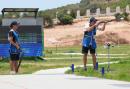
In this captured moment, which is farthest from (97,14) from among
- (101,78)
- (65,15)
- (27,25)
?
(101,78)

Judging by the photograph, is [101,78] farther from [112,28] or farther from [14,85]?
[112,28]

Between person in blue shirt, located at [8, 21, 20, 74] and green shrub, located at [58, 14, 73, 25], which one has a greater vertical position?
green shrub, located at [58, 14, 73, 25]

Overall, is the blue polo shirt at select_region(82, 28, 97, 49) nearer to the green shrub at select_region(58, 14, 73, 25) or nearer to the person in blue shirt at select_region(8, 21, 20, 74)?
the person in blue shirt at select_region(8, 21, 20, 74)

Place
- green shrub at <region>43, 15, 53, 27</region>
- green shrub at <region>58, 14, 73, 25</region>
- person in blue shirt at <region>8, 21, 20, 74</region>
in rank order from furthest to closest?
green shrub at <region>58, 14, 73, 25</region> → green shrub at <region>43, 15, 53, 27</region> → person in blue shirt at <region>8, 21, 20, 74</region>

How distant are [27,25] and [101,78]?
2118 centimetres

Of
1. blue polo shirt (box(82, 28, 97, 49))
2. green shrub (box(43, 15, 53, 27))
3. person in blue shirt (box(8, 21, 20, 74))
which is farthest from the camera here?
green shrub (box(43, 15, 53, 27))

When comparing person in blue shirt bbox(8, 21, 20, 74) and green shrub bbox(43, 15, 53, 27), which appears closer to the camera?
person in blue shirt bbox(8, 21, 20, 74)

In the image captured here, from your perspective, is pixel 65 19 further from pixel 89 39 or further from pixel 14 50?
pixel 89 39

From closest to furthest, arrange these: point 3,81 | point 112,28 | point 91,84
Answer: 1. point 91,84
2. point 3,81
3. point 112,28

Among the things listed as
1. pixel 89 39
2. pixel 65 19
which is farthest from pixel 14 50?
pixel 65 19

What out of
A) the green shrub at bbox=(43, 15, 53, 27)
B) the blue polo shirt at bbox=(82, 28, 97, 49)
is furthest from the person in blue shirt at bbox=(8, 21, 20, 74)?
the green shrub at bbox=(43, 15, 53, 27)

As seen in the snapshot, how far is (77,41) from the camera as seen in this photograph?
94.3m

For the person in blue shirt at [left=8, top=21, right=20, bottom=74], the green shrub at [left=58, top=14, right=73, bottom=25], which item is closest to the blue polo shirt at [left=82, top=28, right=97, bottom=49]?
the person in blue shirt at [left=8, top=21, right=20, bottom=74]

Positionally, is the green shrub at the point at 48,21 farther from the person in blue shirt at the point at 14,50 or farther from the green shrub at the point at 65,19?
the person in blue shirt at the point at 14,50
